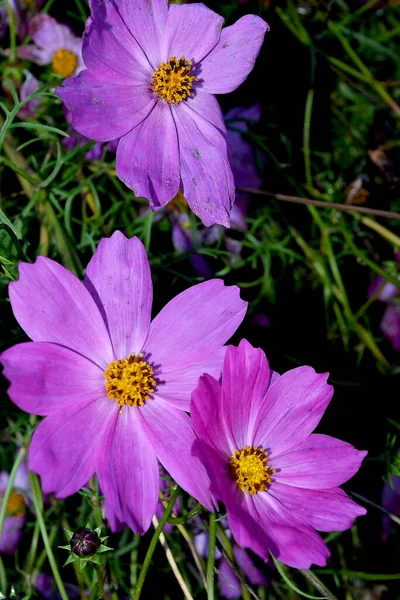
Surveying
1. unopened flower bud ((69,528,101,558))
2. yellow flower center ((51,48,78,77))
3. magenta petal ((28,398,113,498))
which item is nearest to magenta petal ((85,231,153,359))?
magenta petal ((28,398,113,498))

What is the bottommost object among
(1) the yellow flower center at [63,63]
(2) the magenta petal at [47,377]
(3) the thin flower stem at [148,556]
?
(3) the thin flower stem at [148,556]

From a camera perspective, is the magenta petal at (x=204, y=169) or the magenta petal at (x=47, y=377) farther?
the magenta petal at (x=204, y=169)

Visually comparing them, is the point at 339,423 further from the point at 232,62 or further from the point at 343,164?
the point at 232,62

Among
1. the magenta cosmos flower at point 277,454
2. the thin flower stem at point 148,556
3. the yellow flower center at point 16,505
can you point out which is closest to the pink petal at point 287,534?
the magenta cosmos flower at point 277,454

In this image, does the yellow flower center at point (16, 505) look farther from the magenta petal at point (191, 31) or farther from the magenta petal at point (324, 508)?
the magenta petal at point (191, 31)

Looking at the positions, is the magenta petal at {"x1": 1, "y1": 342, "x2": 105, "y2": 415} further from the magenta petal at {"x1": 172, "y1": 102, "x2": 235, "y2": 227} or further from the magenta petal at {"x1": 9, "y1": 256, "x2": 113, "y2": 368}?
the magenta petal at {"x1": 172, "y1": 102, "x2": 235, "y2": 227}

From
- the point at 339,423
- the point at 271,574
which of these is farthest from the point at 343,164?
the point at 271,574
